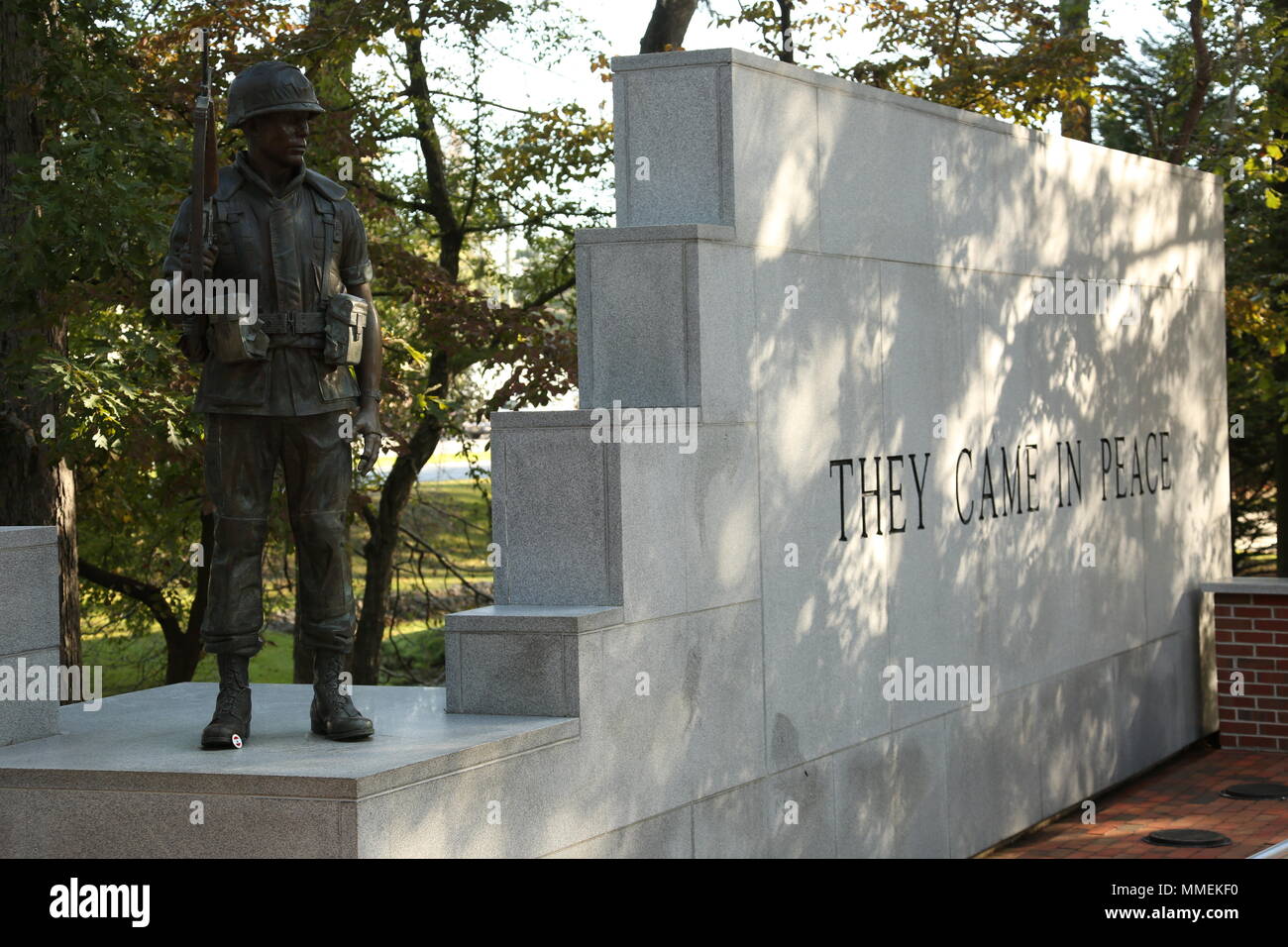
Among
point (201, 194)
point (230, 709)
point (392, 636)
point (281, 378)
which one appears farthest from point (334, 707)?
point (392, 636)

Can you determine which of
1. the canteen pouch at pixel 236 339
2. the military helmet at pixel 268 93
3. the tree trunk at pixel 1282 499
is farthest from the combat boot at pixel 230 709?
the tree trunk at pixel 1282 499

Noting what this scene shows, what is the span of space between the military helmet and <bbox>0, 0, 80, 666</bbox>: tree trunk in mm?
6759

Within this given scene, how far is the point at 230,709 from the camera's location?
21.2ft

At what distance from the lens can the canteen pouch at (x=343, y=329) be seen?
631 centimetres

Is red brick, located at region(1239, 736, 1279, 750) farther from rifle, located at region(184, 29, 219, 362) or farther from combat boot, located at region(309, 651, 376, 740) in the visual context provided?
rifle, located at region(184, 29, 219, 362)

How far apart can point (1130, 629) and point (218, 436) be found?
25.0 ft

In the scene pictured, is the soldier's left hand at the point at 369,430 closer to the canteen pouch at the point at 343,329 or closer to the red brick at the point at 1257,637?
the canteen pouch at the point at 343,329

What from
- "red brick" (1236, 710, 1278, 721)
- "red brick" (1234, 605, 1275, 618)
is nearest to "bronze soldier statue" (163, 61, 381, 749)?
"red brick" (1234, 605, 1275, 618)

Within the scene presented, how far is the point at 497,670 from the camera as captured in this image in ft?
22.9

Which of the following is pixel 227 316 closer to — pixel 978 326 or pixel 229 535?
pixel 229 535

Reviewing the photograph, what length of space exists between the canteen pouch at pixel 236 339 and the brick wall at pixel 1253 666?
8.78 metres

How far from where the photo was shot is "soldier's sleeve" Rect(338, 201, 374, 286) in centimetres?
651

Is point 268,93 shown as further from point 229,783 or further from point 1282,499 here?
point 1282,499
